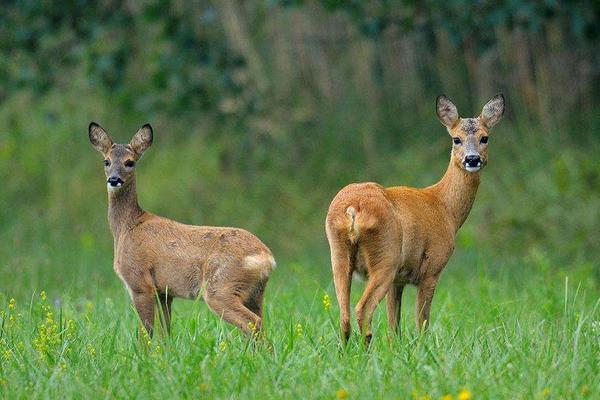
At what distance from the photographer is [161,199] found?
14.0 m

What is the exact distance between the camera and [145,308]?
20.7ft

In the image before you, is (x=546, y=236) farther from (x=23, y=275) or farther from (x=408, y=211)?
(x=408, y=211)

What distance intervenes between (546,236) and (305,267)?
2.69 meters

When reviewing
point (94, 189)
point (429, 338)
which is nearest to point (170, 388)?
point (429, 338)

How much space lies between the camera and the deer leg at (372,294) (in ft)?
19.0

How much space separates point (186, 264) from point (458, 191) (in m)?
1.57

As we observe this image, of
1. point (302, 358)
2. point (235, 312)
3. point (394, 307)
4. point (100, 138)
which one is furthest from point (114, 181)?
point (302, 358)

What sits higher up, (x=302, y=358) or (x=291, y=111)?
(x=291, y=111)

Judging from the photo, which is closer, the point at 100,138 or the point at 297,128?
the point at 100,138

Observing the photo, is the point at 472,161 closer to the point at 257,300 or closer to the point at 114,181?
the point at 257,300

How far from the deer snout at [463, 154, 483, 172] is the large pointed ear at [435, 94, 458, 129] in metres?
0.42

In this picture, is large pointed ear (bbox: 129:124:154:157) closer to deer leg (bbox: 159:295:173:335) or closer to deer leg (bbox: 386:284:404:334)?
deer leg (bbox: 159:295:173:335)

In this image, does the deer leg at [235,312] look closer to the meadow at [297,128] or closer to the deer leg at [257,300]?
the deer leg at [257,300]

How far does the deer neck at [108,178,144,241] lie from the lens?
22.5ft
